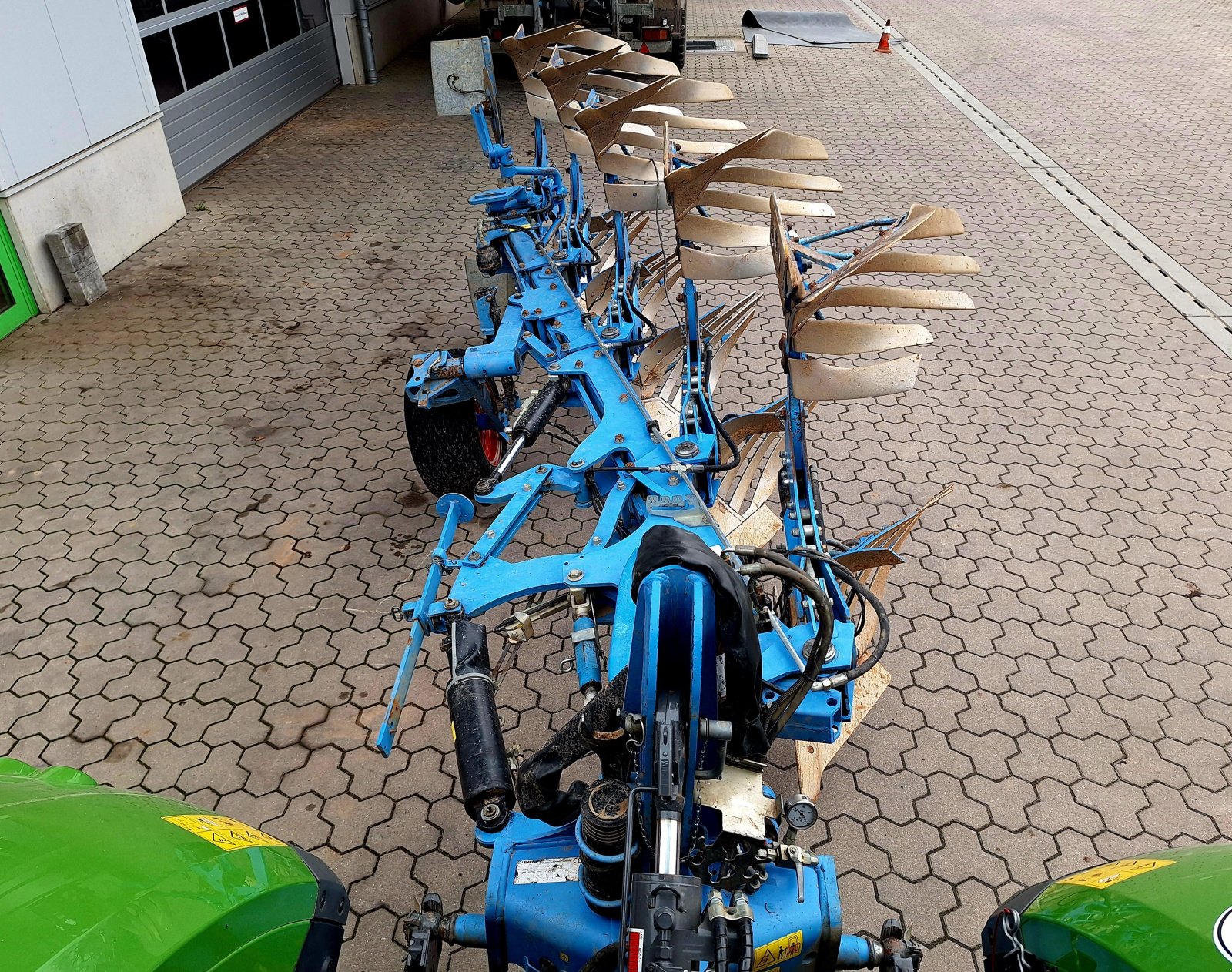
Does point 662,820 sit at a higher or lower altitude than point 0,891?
lower

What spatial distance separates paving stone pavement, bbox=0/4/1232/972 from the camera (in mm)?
3068

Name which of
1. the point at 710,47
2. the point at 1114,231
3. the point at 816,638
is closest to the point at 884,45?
the point at 710,47

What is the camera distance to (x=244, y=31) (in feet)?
32.1

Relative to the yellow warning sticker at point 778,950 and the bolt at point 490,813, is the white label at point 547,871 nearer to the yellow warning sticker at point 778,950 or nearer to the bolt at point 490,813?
the bolt at point 490,813

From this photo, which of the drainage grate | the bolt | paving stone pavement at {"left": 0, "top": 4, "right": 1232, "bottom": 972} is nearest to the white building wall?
paving stone pavement at {"left": 0, "top": 4, "right": 1232, "bottom": 972}

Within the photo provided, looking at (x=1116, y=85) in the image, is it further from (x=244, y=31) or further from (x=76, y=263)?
(x=76, y=263)

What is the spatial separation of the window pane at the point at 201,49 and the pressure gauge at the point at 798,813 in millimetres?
9463

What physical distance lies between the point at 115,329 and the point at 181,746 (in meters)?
4.20

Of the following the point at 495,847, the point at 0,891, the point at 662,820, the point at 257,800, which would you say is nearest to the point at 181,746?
the point at 257,800

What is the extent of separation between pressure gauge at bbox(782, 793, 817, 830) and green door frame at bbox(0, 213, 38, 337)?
6.59m

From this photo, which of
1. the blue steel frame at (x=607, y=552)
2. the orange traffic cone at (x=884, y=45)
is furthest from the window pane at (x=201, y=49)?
the orange traffic cone at (x=884, y=45)

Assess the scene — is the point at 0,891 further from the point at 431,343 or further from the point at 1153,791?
the point at 431,343

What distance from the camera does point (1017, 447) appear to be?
500cm

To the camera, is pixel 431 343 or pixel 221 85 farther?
pixel 221 85
